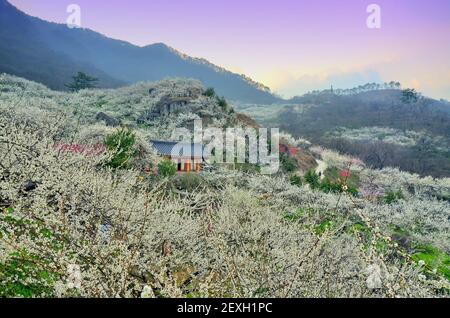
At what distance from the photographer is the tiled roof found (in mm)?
28938

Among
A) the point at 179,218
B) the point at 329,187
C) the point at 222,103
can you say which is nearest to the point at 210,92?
the point at 222,103

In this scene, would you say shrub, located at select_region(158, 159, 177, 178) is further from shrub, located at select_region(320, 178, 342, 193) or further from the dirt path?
the dirt path

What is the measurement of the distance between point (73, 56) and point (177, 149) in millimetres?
14187

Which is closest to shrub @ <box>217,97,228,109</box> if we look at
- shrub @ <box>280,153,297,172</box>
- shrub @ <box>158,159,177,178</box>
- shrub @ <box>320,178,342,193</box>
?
shrub @ <box>280,153,297,172</box>

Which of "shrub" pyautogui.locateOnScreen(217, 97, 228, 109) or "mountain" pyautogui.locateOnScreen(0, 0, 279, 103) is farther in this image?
"shrub" pyautogui.locateOnScreen(217, 97, 228, 109)

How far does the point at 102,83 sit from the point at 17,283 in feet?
213

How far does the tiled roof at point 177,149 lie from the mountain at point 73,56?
763 cm

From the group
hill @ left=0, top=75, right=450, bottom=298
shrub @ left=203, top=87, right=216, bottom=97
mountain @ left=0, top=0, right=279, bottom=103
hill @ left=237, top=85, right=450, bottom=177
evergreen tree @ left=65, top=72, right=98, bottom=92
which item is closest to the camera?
hill @ left=0, top=75, right=450, bottom=298

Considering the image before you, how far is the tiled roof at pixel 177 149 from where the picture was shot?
28.9 metres

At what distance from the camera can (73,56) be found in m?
34.8

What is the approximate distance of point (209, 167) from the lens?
29.5 meters

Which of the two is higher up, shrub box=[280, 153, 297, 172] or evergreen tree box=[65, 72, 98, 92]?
evergreen tree box=[65, 72, 98, 92]

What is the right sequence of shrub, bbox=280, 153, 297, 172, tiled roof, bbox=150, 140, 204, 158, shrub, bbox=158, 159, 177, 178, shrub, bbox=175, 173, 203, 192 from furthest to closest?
shrub, bbox=280, 153, 297, 172 → tiled roof, bbox=150, 140, 204, 158 → shrub, bbox=175, 173, 203, 192 → shrub, bbox=158, 159, 177, 178

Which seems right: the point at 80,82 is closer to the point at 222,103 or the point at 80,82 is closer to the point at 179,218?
the point at 222,103
